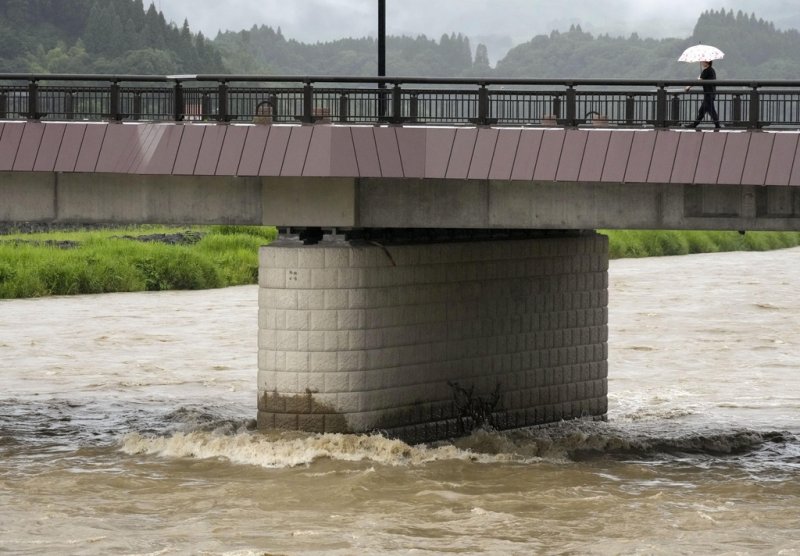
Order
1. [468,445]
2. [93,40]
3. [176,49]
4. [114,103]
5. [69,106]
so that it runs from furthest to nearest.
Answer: [176,49] < [93,40] < [468,445] < [69,106] < [114,103]

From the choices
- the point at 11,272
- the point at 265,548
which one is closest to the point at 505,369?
the point at 265,548

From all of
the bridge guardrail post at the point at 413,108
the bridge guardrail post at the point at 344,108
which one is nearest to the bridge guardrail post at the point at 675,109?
the bridge guardrail post at the point at 413,108

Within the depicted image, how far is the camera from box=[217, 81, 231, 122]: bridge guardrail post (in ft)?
67.0

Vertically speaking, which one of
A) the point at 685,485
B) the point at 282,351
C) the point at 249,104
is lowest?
the point at 685,485

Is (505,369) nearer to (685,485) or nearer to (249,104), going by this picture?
(685,485)

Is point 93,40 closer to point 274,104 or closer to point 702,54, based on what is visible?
point 274,104

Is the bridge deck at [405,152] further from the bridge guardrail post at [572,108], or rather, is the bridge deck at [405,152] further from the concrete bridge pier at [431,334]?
the concrete bridge pier at [431,334]

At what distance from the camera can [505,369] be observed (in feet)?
77.1

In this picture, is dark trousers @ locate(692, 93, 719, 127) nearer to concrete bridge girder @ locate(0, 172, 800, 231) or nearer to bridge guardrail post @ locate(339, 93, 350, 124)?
concrete bridge girder @ locate(0, 172, 800, 231)

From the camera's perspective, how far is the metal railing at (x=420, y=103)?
766 inches

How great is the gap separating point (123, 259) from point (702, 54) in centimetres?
3049

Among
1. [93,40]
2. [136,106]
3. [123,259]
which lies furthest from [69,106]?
[93,40]

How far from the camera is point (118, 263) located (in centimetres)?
4788

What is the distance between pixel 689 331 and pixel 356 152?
66.5 ft
